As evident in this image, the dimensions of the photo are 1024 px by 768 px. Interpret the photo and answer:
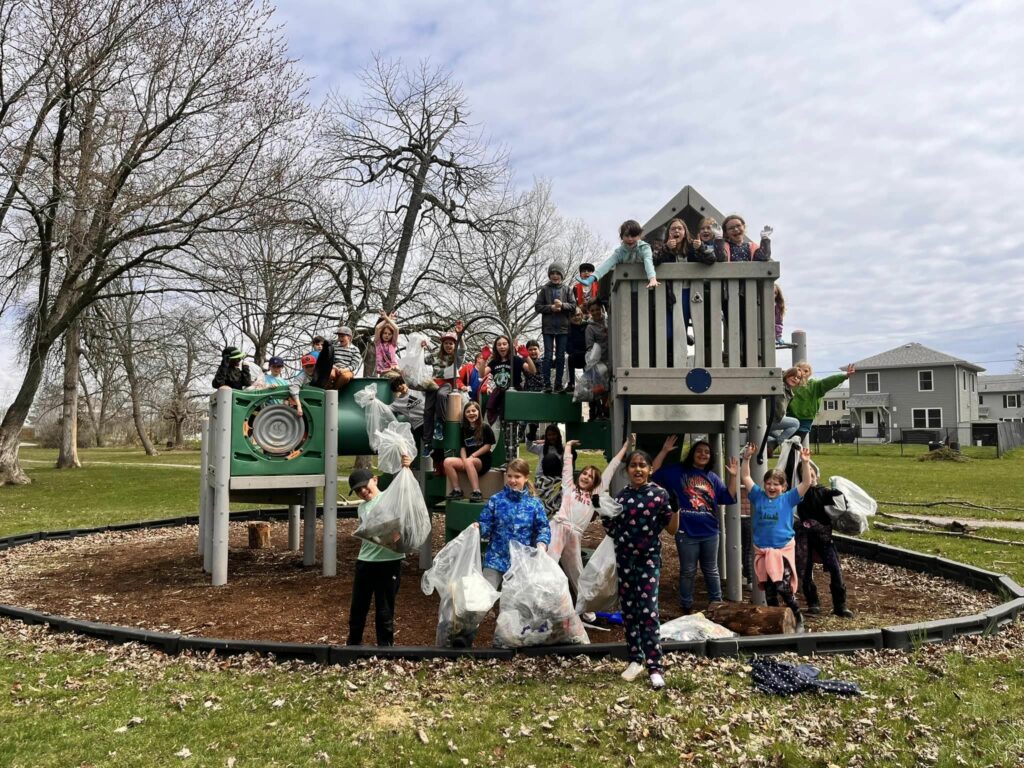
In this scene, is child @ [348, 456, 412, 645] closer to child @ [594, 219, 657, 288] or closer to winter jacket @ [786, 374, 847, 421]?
child @ [594, 219, 657, 288]

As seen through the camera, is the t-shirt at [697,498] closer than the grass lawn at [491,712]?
No

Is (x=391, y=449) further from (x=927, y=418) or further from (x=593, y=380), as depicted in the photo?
(x=927, y=418)

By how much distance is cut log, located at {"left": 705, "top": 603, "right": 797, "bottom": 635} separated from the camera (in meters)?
5.46

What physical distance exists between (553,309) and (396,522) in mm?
3322

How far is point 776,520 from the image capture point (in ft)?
20.1

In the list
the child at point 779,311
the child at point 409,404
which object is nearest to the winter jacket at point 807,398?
the child at point 779,311

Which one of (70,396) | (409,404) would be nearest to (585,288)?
(409,404)

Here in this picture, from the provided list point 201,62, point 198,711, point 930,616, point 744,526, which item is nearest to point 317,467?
point 198,711

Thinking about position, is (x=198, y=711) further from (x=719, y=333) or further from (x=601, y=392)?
(x=719, y=333)

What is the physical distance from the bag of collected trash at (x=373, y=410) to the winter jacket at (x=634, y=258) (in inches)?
124

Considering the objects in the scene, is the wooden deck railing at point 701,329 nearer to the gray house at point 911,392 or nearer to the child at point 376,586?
the child at point 376,586

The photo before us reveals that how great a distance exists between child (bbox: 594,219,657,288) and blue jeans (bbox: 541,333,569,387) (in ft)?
4.85

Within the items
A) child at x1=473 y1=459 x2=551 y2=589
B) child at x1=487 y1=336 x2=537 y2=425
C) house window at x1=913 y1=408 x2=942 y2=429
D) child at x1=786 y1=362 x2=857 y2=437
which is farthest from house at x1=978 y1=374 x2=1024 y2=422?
child at x1=473 y1=459 x2=551 y2=589

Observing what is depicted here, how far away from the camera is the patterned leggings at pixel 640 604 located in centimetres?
469
